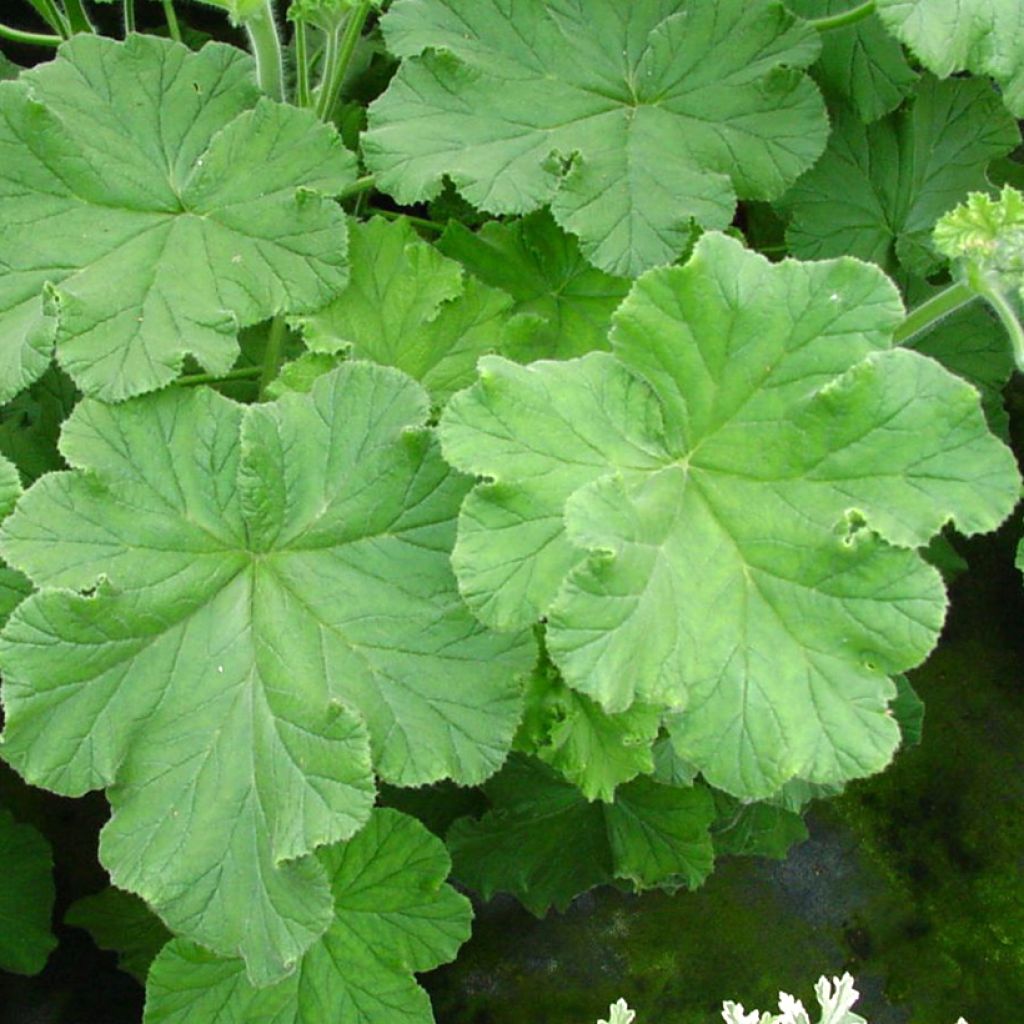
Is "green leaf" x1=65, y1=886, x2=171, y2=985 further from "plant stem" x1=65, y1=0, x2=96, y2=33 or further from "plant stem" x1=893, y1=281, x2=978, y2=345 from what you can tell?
"plant stem" x1=893, y1=281, x2=978, y2=345

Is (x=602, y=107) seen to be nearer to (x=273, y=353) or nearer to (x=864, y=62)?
(x=864, y=62)

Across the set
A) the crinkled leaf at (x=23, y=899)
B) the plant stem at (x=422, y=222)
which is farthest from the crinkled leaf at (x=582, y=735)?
the crinkled leaf at (x=23, y=899)

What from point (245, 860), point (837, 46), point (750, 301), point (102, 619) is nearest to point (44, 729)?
point (102, 619)

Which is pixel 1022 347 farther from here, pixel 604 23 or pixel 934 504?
pixel 604 23

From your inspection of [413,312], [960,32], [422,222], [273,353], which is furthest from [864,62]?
[273,353]

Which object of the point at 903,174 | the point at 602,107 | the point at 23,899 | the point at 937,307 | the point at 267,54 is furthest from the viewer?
the point at 23,899

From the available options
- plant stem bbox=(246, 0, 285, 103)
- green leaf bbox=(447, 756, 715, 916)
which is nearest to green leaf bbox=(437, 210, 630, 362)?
plant stem bbox=(246, 0, 285, 103)

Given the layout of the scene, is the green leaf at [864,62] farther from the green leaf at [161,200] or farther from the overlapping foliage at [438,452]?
the green leaf at [161,200]
